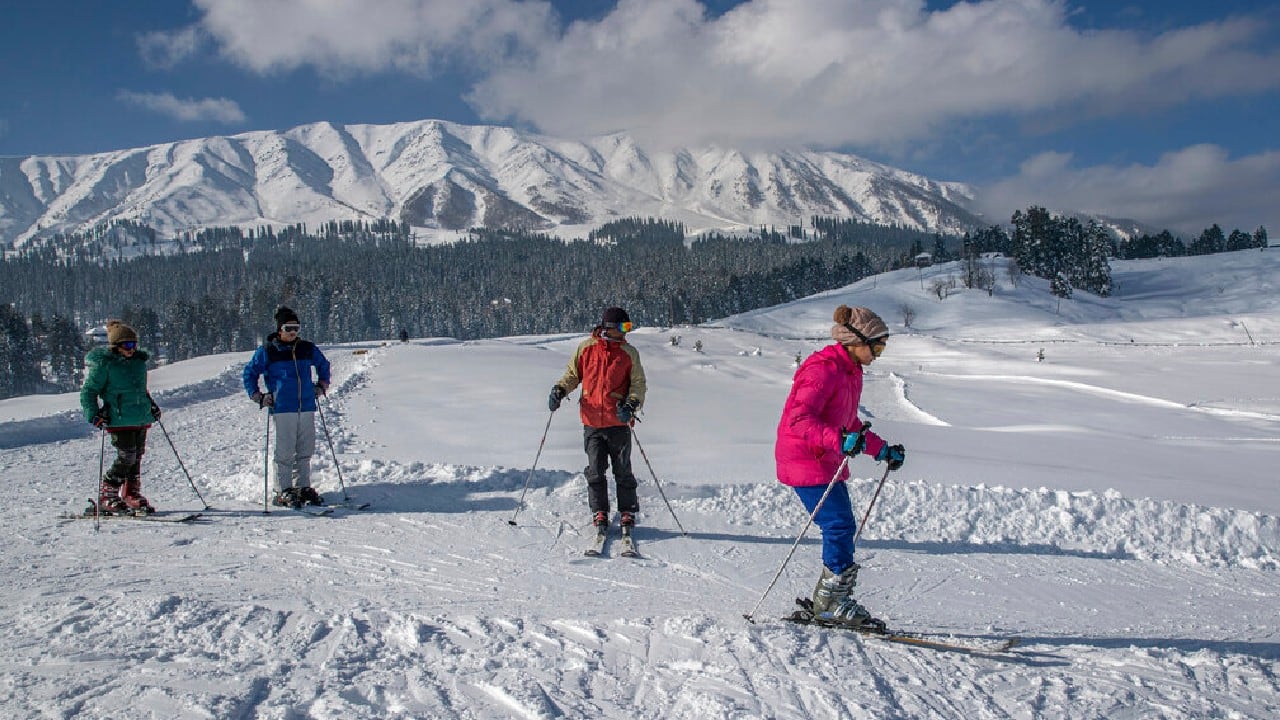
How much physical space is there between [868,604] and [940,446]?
757 centimetres

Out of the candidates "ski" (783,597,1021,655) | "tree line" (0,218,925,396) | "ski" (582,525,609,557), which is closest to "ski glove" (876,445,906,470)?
"ski" (783,597,1021,655)

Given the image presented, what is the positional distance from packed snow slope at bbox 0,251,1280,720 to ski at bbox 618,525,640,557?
10 centimetres

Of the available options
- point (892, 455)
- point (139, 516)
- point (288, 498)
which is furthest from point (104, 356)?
point (892, 455)

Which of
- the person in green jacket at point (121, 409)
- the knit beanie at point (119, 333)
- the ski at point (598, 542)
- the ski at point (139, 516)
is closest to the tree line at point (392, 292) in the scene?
the knit beanie at point (119, 333)

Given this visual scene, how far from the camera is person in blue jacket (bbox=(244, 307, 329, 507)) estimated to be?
714cm

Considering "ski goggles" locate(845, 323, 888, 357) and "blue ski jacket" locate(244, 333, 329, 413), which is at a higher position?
"ski goggles" locate(845, 323, 888, 357)

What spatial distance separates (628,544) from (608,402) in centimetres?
128

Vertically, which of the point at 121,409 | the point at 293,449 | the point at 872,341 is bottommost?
the point at 293,449

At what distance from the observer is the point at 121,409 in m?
6.97

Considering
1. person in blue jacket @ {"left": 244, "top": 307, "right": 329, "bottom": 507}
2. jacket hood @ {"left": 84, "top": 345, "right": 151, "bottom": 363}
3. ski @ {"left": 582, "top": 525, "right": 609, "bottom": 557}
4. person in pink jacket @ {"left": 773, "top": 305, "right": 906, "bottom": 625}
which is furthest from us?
person in blue jacket @ {"left": 244, "top": 307, "right": 329, "bottom": 507}

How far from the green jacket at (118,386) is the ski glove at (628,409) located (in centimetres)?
485

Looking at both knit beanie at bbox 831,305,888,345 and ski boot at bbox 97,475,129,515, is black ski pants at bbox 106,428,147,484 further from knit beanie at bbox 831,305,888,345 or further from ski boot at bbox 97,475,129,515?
knit beanie at bbox 831,305,888,345

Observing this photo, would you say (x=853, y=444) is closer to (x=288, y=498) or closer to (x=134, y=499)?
(x=288, y=498)

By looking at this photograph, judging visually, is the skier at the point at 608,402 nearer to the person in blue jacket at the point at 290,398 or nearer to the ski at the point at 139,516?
the person in blue jacket at the point at 290,398
